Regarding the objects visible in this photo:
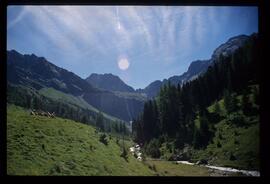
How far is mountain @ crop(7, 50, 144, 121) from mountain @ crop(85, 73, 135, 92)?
4.1 inches

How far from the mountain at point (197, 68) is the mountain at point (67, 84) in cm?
42

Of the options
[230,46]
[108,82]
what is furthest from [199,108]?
[108,82]

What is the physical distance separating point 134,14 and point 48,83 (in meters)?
2.17

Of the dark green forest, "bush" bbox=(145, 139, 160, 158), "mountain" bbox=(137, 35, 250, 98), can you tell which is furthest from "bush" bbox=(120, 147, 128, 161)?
"mountain" bbox=(137, 35, 250, 98)

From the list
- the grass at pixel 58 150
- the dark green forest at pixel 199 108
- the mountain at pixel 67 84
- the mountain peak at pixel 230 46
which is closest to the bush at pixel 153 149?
the dark green forest at pixel 199 108

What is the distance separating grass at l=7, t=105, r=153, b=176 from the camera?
745 cm

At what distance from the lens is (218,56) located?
8.27m

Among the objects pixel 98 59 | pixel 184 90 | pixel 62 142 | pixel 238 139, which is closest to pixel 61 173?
pixel 62 142

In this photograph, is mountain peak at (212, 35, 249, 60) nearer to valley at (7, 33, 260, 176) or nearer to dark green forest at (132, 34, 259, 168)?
valley at (7, 33, 260, 176)

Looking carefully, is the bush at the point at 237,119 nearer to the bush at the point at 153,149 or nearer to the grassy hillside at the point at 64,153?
the grassy hillside at the point at 64,153

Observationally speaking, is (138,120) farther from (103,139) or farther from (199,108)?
(199,108)

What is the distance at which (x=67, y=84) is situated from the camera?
8.00 m

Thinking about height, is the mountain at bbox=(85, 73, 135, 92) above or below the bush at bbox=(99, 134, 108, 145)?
above

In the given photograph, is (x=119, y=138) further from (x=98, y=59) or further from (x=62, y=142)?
(x=98, y=59)
